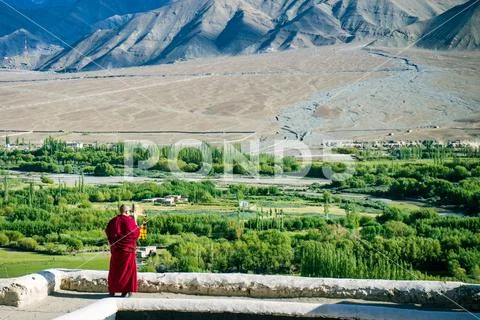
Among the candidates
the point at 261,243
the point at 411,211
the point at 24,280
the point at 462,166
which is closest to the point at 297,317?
the point at 24,280

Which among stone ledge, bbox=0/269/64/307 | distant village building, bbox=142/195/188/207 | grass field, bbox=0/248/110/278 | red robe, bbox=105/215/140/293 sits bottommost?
grass field, bbox=0/248/110/278

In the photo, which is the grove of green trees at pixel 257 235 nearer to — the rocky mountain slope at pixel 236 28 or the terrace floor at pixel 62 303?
the terrace floor at pixel 62 303

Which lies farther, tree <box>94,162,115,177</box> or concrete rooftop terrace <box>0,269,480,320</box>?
tree <box>94,162,115,177</box>

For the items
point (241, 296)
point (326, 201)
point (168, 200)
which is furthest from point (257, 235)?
point (241, 296)

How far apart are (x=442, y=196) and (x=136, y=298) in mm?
20820

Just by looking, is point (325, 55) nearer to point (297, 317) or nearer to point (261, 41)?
point (261, 41)

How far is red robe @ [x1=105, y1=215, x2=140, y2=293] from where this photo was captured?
296 inches

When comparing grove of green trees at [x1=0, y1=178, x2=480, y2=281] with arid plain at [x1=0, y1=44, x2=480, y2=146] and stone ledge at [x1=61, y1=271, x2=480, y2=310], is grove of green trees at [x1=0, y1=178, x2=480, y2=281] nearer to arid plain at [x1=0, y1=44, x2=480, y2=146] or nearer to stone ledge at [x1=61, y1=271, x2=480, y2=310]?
stone ledge at [x1=61, y1=271, x2=480, y2=310]

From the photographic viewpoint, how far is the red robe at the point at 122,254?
752 centimetres

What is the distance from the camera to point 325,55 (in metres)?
82.9

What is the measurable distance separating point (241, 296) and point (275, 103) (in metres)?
48.0

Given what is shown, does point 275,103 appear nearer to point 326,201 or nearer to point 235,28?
point 326,201

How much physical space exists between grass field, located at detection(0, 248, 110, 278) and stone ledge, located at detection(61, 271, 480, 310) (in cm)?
719

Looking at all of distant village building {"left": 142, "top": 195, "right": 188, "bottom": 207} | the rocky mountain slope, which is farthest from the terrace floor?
the rocky mountain slope
